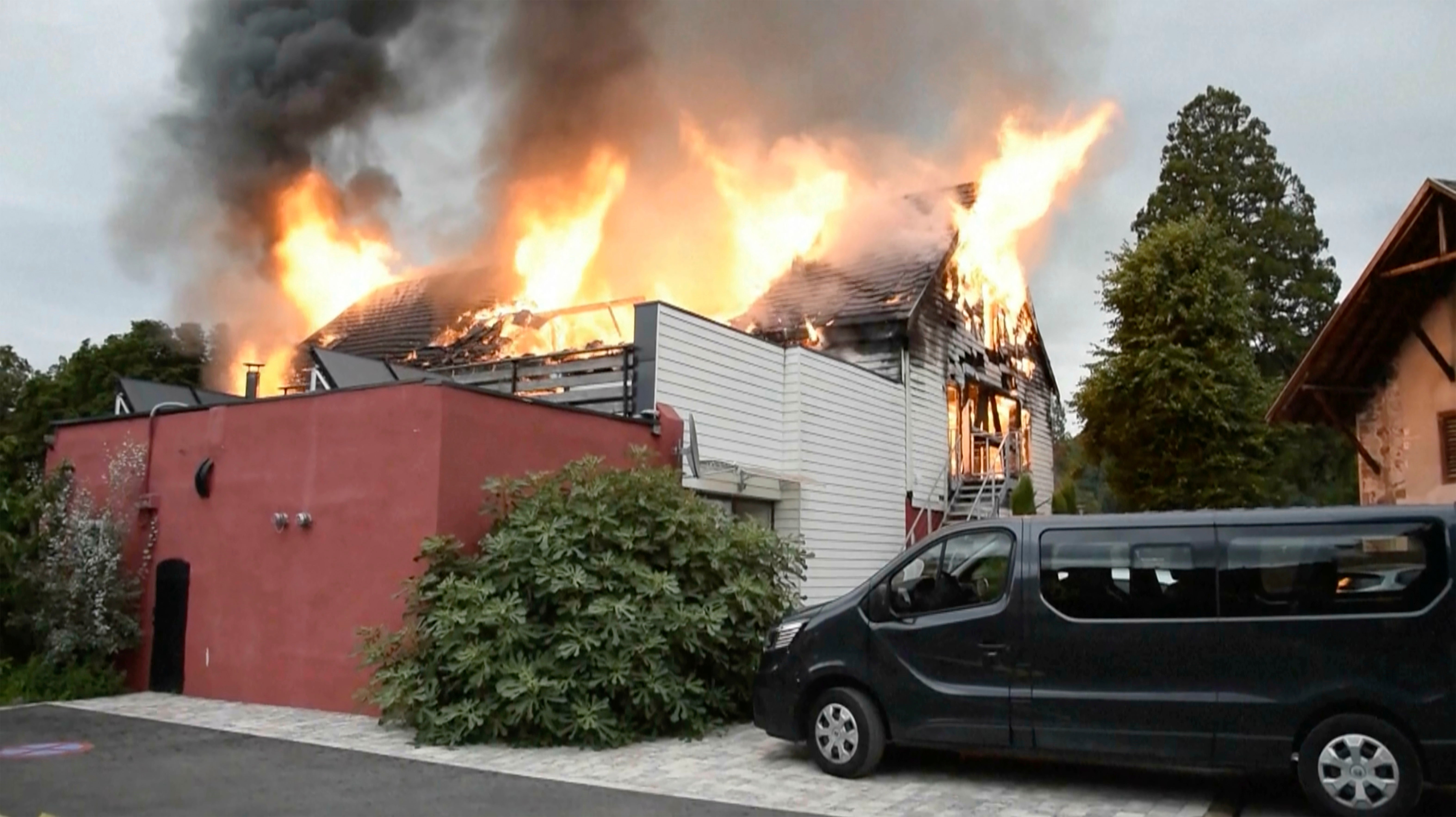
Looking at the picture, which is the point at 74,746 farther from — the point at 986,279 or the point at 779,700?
the point at 986,279

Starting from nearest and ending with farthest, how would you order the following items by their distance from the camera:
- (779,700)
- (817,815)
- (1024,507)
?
(817,815)
(779,700)
(1024,507)

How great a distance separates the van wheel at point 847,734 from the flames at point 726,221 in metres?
12.7

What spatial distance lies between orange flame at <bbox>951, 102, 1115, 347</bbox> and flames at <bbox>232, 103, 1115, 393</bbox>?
0.08ft

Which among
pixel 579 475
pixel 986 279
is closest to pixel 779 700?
pixel 579 475

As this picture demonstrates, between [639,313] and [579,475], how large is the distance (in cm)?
395

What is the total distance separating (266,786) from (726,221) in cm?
1546

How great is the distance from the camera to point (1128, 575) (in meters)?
7.46

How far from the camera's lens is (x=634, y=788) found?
7773 millimetres

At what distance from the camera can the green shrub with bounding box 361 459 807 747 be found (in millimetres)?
9516

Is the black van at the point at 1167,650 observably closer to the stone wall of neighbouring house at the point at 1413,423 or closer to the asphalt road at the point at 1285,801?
the asphalt road at the point at 1285,801

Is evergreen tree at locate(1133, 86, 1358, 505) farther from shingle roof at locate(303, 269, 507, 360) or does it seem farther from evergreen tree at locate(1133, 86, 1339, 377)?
shingle roof at locate(303, 269, 507, 360)

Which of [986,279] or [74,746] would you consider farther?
[986,279]

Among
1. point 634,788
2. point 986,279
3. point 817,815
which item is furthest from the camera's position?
point 986,279

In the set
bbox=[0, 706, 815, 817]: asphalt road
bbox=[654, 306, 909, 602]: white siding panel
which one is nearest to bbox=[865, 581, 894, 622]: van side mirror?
bbox=[0, 706, 815, 817]: asphalt road
